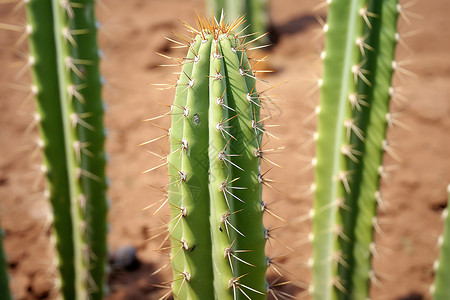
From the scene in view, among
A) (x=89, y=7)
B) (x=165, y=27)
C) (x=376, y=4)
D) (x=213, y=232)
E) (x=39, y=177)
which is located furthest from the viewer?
(x=165, y=27)

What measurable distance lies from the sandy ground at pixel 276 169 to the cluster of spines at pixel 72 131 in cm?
28

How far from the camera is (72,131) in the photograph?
188 cm

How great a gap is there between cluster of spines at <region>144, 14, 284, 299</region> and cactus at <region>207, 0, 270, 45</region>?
3.16m

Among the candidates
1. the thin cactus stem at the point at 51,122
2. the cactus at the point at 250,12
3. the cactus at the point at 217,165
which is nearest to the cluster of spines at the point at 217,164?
the cactus at the point at 217,165

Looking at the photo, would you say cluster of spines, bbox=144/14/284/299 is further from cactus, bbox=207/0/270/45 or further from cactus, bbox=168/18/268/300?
cactus, bbox=207/0/270/45

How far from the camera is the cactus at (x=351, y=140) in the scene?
1.71 m

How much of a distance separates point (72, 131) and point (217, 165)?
96cm

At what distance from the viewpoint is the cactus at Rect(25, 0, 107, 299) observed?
1.82m

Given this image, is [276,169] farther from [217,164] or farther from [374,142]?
[217,164]

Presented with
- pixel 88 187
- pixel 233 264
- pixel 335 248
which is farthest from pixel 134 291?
pixel 233 264

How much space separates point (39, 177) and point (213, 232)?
2202 millimetres

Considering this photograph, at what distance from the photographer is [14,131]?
3627mm

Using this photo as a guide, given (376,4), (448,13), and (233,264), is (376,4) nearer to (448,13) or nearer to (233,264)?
(233,264)

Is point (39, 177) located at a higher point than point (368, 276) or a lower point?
higher
